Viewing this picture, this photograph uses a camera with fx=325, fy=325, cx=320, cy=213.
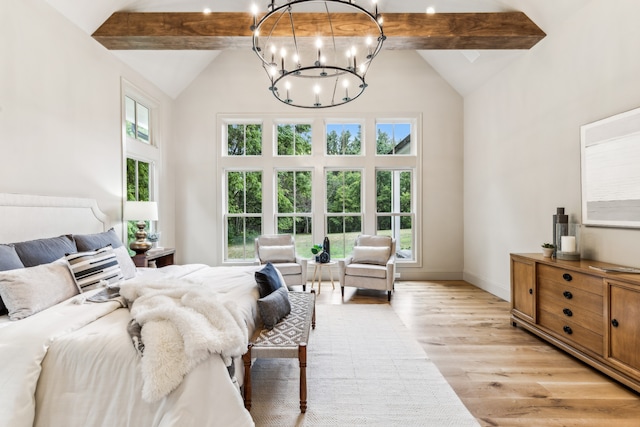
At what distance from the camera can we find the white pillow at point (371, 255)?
16.0 feet

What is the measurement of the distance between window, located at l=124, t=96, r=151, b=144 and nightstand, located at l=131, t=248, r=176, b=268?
170cm

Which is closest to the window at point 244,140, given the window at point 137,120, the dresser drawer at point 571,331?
the window at point 137,120

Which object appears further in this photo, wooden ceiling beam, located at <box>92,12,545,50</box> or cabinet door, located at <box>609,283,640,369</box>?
wooden ceiling beam, located at <box>92,12,545,50</box>

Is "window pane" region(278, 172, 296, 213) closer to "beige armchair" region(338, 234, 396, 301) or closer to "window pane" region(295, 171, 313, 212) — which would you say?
"window pane" region(295, 171, 313, 212)

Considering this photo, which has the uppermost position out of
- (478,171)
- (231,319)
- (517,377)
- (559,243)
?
(478,171)

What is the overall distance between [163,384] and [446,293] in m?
4.37

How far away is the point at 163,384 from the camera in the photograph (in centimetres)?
145

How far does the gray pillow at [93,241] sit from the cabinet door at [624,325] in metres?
4.22

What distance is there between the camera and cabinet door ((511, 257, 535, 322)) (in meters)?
3.30

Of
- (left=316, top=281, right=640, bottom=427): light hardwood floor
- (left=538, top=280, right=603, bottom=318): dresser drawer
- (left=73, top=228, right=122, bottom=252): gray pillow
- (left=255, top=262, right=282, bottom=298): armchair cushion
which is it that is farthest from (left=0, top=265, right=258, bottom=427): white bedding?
(left=538, top=280, right=603, bottom=318): dresser drawer

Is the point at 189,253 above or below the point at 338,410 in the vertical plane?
above

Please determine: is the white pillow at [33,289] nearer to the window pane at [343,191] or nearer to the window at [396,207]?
the window pane at [343,191]

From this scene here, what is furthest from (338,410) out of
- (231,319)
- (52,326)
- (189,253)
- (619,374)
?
(189,253)

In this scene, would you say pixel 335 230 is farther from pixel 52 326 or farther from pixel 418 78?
pixel 52 326
